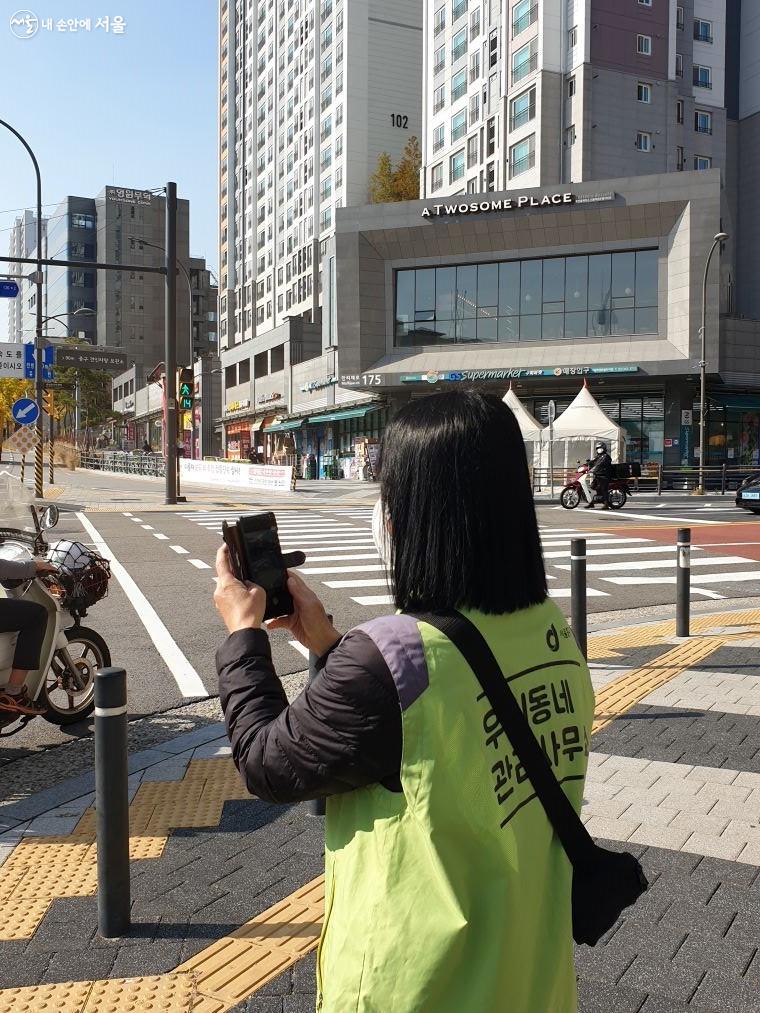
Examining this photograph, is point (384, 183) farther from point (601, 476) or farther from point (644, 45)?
point (601, 476)


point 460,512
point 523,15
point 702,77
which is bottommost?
point 460,512

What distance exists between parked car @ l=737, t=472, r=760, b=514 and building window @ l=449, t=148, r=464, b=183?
4113 centimetres

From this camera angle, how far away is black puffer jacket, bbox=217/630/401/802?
1.31 meters

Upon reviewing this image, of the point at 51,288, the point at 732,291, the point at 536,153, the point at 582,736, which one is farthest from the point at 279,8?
the point at 582,736

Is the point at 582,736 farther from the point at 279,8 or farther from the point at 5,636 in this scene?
the point at 279,8

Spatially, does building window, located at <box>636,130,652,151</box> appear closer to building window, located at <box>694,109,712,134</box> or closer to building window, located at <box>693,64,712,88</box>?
building window, located at <box>694,109,712,134</box>

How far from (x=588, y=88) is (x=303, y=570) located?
43.6 metres

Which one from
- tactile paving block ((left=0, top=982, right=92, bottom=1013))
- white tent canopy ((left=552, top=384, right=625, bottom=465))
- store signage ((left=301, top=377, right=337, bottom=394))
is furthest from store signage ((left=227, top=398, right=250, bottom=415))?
tactile paving block ((left=0, top=982, right=92, bottom=1013))

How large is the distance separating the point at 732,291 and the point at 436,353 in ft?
71.1

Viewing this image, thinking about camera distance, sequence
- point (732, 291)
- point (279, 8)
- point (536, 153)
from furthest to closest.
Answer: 1. point (279, 8)
2. point (732, 291)
3. point (536, 153)

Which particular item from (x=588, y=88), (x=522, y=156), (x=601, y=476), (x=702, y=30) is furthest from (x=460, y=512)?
(x=702, y=30)

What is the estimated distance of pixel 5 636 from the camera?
4.48 metres

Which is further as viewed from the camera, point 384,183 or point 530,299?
point 384,183

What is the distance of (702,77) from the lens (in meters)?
52.0
